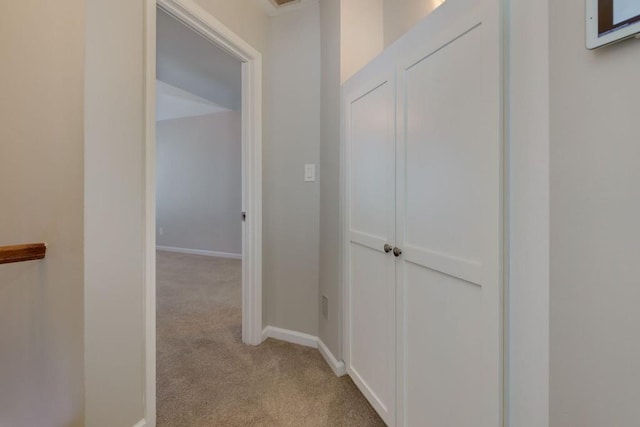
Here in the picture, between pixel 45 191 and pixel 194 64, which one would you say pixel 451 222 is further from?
pixel 194 64

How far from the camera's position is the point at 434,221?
1010mm

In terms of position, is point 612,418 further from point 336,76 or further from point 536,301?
point 336,76

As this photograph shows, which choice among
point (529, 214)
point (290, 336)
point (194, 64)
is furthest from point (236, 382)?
point (194, 64)

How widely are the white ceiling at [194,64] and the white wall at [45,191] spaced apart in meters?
1.05

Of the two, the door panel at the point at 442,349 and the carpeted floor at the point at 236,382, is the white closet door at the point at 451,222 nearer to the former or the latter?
the door panel at the point at 442,349

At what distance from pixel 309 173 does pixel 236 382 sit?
4.66 ft

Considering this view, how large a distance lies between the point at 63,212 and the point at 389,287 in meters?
1.36

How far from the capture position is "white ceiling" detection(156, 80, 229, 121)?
13.6 ft

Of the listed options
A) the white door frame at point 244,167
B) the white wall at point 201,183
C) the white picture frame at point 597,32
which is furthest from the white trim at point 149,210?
the white wall at point 201,183

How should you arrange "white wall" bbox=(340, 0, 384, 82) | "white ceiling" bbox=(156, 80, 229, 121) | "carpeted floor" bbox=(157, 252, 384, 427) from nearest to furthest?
"carpeted floor" bbox=(157, 252, 384, 427) < "white wall" bbox=(340, 0, 384, 82) < "white ceiling" bbox=(156, 80, 229, 121)

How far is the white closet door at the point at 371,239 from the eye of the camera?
1.26m

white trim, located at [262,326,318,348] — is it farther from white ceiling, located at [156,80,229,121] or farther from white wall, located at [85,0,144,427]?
white ceiling, located at [156,80,229,121]

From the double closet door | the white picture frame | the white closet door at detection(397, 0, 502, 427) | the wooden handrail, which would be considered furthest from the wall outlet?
the white picture frame

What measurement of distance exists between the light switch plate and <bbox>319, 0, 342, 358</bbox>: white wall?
0.08 metres
